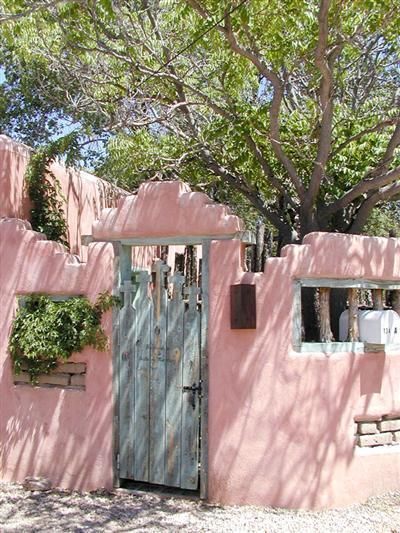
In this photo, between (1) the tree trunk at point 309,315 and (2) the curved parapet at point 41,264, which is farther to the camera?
(1) the tree trunk at point 309,315

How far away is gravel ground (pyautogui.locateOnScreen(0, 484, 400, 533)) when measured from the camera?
479 centimetres

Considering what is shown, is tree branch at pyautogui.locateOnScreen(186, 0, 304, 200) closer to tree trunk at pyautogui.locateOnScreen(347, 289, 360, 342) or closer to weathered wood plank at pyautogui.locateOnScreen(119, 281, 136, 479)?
tree trunk at pyautogui.locateOnScreen(347, 289, 360, 342)

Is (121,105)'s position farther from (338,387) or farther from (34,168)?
(338,387)

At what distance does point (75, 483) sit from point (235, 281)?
2481 millimetres

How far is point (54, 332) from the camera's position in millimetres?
5582

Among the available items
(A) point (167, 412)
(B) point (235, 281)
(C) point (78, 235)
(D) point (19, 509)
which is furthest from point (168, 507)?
(C) point (78, 235)

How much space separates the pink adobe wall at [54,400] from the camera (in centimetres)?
558

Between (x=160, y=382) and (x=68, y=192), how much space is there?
9.41 feet

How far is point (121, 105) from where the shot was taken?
24.9 ft

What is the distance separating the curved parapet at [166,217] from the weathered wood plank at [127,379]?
532mm

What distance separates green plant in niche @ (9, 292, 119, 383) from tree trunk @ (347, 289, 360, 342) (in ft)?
7.09

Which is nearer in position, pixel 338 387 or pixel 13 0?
pixel 338 387

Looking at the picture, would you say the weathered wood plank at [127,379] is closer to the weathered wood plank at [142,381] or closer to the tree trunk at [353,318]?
the weathered wood plank at [142,381]

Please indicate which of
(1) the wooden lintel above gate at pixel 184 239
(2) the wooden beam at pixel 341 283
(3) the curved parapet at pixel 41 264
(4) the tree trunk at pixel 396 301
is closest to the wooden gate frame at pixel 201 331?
(1) the wooden lintel above gate at pixel 184 239
